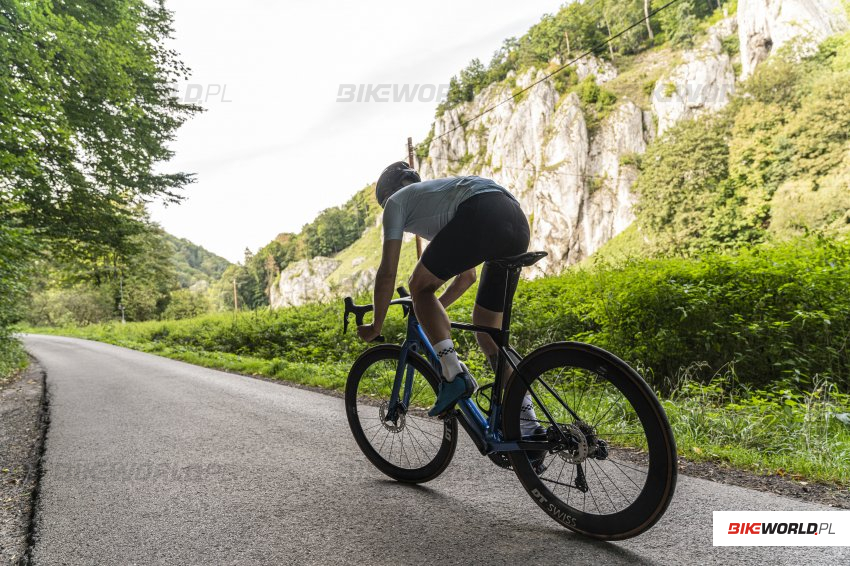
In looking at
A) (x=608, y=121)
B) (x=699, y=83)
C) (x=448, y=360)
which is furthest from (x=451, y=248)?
(x=699, y=83)

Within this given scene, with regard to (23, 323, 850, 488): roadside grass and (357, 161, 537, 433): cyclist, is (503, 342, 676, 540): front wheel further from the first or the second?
(23, 323, 850, 488): roadside grass

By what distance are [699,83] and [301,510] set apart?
89.1 meters

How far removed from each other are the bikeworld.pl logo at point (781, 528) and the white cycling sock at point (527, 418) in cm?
86

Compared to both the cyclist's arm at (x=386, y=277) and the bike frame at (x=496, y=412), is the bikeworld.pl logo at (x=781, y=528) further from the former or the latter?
the cyclist's arm at (x=386, y=277)

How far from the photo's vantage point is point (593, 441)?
218 centimetres

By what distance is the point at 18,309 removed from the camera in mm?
12859

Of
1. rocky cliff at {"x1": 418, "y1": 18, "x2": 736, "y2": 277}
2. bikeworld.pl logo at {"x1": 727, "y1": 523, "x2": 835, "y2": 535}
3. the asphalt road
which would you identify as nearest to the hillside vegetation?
bikeworld.pl logo at {"x1": 727, "y1": 523, "x2": 835, "y2": 535}

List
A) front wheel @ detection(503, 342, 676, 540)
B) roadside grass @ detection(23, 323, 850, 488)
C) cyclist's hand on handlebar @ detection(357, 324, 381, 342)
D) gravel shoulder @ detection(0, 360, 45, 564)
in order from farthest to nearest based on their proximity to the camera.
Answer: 1. roadside grass @ detection(23, 323, 850, 488)
2. cyclist's hand on handlebar @ detection(357, 324, 381, 342)
3. gravel shoulder @ detection(0, 360, 45, 564)
4. front wheel @ detection(503, 342, 676, 540)

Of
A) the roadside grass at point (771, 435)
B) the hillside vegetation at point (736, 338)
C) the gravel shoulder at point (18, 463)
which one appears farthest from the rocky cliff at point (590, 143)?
the gravel shoulder at point (18, 463)

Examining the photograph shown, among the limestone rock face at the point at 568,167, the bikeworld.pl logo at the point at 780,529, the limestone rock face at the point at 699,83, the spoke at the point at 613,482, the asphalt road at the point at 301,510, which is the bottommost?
the asphalt road at the point at 301,510

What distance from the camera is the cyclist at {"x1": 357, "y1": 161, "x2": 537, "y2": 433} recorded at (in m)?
2.48

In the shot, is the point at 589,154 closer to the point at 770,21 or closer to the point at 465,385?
the point at 770,21

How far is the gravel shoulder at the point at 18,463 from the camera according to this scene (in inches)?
92.7

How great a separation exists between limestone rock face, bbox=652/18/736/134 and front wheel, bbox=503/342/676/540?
263 ft
